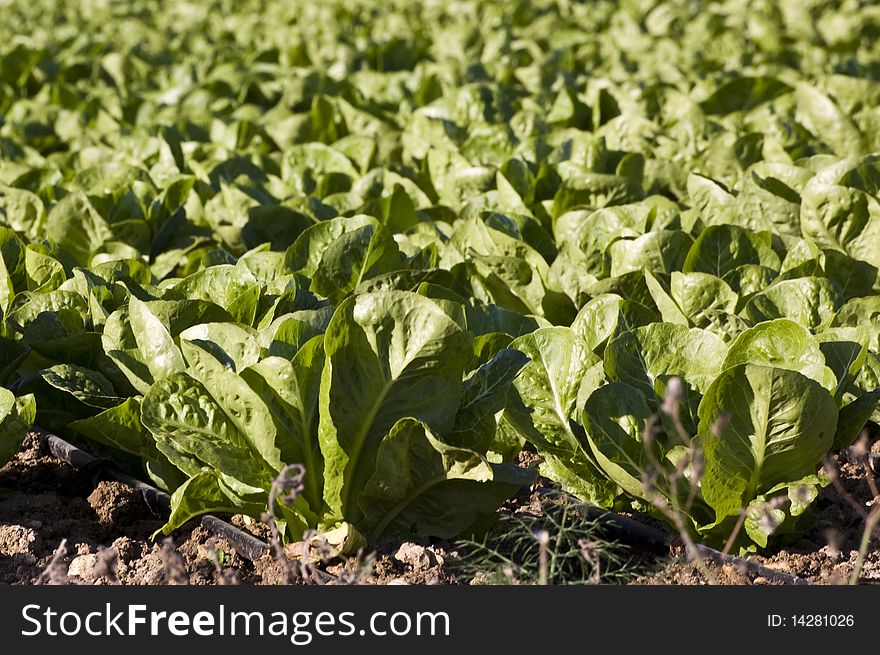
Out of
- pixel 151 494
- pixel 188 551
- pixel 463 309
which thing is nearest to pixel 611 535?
pixel 463 309

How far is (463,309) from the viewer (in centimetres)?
275

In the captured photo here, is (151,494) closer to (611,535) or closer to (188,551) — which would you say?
(188,551)

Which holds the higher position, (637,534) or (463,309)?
(463,309)

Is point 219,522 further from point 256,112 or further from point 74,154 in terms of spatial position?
point 256,112

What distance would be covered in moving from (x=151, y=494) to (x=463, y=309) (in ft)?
3.13

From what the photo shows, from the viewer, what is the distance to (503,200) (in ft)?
14.3

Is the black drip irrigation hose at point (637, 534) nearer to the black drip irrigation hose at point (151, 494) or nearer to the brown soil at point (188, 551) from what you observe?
the brown soil at point (188, 551)

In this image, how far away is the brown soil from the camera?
8.45 ft

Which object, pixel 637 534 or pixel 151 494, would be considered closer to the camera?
pixel 637 534

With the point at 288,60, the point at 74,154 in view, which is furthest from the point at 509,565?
A: the point at 288,60

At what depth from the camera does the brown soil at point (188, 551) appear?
2.58m

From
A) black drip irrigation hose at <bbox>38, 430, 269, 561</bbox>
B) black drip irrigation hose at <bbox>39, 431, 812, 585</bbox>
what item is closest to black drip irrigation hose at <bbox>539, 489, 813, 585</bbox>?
black drip irrigation hose at <bbox>39, 431, 812, 585</bbox>

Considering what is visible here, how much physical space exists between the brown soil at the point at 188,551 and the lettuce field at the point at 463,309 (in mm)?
48

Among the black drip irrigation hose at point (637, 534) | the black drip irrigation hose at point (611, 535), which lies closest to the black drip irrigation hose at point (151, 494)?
the black drip irrigation hose at point (611, 535)
